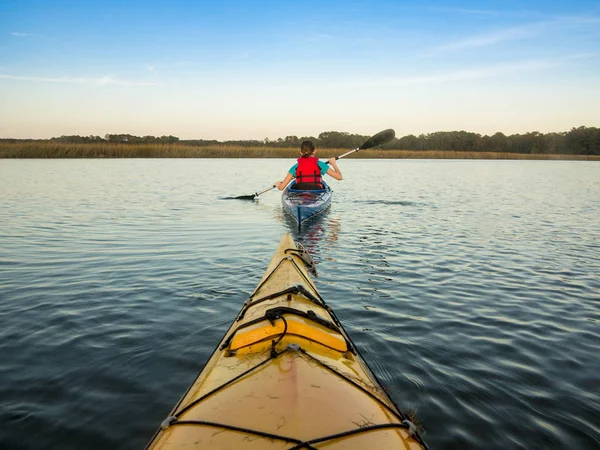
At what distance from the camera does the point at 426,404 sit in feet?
10.8

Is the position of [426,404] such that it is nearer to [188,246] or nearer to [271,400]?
[271,400]

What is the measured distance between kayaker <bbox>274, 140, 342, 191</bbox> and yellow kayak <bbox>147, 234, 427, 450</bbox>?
25.7 feet

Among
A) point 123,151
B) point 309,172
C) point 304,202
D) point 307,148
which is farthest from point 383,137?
point 123,151

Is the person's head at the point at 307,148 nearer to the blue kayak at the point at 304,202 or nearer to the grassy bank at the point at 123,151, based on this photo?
the blue kayak at the point at 304,202

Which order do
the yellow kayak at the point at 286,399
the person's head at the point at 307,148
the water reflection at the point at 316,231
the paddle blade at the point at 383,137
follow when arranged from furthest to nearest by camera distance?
the paddle blade at the point at 383,137 → the person's head at the point at 307,148 → the water reflection at the point at 316,231 → the yellow kayak at the point at 286,399

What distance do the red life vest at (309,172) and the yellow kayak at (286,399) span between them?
848cm


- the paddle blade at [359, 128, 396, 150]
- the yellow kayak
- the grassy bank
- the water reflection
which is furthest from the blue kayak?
the grassy bank

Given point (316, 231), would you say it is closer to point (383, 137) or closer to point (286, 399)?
point (383, 137)

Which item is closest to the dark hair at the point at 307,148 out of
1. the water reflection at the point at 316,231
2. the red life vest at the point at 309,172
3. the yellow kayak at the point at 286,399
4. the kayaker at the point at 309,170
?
the kayaker at the point at 309,170

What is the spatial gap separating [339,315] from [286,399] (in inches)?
113

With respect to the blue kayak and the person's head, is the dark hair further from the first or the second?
the blue kayak

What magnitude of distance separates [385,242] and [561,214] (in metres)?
6.62

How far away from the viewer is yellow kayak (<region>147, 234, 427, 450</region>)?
1942 mm

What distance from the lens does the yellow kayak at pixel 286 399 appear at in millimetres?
1942
